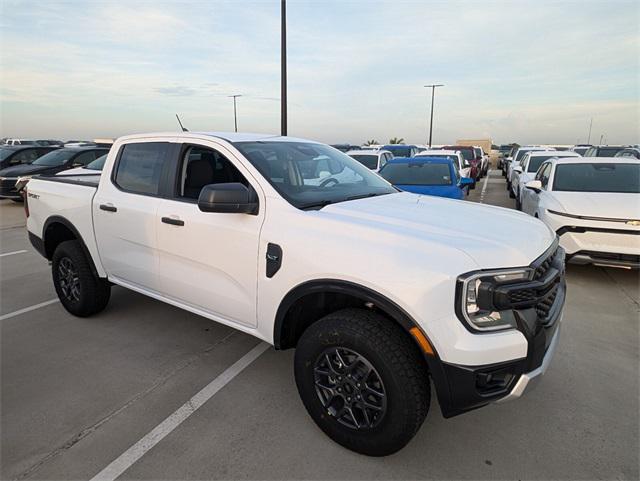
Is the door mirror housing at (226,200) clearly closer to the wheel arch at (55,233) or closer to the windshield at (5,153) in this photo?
the wheel arch at (55,233)

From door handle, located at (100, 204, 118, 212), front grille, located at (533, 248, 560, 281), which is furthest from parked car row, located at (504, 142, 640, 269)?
door handle, located at (100, 204, 118, 212)

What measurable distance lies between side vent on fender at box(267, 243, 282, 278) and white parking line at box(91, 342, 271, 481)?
1107mm

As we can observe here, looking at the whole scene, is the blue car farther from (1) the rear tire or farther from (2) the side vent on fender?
(2) the side vent on fender

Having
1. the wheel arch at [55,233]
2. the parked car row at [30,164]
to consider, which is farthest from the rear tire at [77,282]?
the parked car row at [30,164]

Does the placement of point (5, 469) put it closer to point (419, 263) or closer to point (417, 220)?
point (419, 263)

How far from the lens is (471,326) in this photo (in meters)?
1.96

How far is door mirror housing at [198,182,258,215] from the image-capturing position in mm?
2473

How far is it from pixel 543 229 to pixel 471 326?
1.14 m

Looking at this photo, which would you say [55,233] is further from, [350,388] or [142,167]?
[350,388]

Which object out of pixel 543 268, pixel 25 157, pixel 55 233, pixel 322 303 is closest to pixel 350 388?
pixel 322 303

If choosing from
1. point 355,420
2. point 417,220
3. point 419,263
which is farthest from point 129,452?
point 417,220

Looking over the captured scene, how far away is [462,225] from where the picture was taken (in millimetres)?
2410

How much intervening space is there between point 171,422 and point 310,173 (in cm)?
201

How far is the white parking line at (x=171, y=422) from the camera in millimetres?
2264
